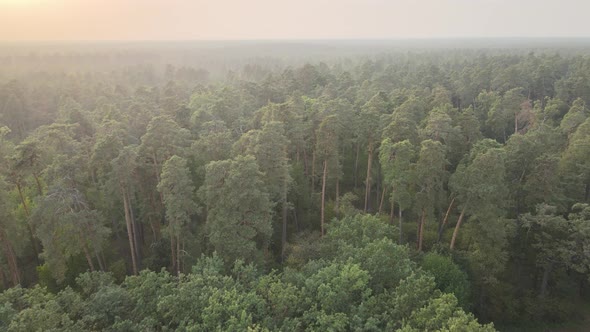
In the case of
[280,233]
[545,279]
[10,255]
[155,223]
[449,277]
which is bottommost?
[545,279]

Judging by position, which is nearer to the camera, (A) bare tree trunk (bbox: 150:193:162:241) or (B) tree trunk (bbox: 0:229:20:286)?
(B) tree trunk (bbox: 0:229:20:286)

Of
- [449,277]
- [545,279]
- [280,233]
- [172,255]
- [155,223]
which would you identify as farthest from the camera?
[280,233]

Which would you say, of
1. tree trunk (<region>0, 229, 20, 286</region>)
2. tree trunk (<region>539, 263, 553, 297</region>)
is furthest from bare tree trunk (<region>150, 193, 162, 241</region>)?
tree trunk (<region>539, 263, 553, 297</region>)

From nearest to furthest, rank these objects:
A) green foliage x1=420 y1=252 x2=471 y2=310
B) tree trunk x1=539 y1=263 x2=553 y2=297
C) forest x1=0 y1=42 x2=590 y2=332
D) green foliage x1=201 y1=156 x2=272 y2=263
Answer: forest x1=0 y1=42 x2=590 y2=332
green foliage x1=201 y1=156 x2=272 y2=263
green foliage x1=420 y1=252 x2=471 y2=310
tree trunk x1=539 y1=263 x2=553 y2=297

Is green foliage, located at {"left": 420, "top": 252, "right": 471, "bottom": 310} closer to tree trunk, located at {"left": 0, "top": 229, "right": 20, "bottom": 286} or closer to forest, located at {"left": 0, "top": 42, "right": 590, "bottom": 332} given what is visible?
forest, located at {"left": 0, "top": 42, "right": 590, "bottom": 332}

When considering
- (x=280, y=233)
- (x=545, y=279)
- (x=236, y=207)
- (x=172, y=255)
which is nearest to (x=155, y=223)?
(x=172, y=255)

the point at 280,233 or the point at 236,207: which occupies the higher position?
the point at 236,207

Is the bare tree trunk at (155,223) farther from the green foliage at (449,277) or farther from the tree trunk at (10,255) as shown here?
the green foliage at (449,277)

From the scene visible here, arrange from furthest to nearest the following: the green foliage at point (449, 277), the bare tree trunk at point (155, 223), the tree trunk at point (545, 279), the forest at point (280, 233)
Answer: the bare tree trunk at point (155, 223) → the tree trunk at point (545, 279) → the green foliage at point (449, 277) → the forest at point (280, 233)

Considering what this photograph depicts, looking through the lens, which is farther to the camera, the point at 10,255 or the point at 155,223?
the point at 155,223

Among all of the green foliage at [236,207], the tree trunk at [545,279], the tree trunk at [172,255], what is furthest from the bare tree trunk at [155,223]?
the tree trunk at [545,279]

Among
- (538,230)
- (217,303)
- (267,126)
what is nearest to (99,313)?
(217,303)

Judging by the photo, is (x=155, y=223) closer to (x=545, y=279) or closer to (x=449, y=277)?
(x=449, y=277)
